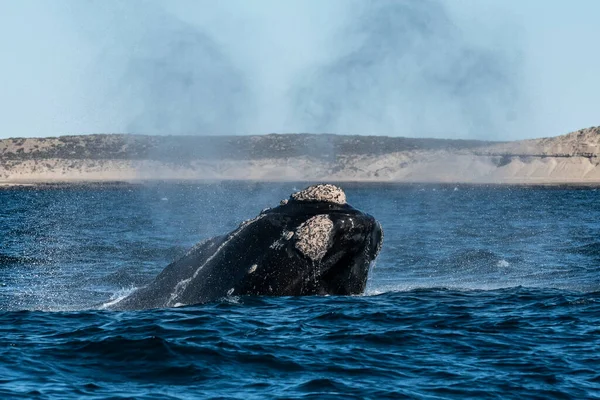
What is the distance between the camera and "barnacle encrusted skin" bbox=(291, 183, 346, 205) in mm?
13445

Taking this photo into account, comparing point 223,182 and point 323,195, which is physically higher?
point 223,182

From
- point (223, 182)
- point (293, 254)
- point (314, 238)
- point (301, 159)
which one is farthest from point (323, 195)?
point (301, 159)

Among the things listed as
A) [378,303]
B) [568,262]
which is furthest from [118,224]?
[378,303]

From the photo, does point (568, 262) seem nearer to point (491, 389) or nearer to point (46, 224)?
point (491, 389)

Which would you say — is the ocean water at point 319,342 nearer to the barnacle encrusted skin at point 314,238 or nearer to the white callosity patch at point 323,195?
the barnacle encrusted skin at point 314,238

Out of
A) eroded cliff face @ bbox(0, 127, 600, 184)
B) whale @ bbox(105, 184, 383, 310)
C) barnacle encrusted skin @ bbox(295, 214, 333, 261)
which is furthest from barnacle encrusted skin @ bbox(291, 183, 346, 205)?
eroded cliff face @ bbox(0, 127, 600, 184)

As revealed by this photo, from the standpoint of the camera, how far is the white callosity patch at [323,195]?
13.4 metres

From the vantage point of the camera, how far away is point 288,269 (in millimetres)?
13258

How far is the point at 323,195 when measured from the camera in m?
13.5

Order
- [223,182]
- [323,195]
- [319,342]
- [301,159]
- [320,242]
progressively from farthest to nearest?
1. [301,159]
2. [223,182]
3. [323,195]
4. [320,242]
5. [319,342]

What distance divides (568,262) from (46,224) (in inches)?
1099

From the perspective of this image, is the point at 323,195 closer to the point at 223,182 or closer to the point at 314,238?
the point at 314,238

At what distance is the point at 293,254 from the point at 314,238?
0.34 meters

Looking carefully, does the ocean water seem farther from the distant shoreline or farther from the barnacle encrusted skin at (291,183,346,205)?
the distant shoreline
